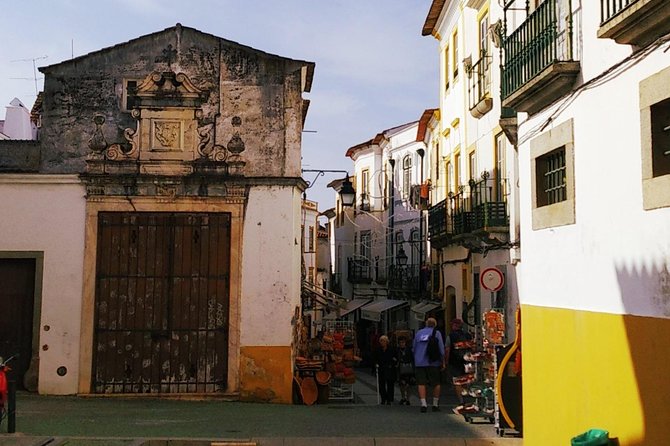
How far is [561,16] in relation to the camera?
8.91 meters

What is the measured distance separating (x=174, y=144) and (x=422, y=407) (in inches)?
258

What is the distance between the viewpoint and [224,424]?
12133 mm

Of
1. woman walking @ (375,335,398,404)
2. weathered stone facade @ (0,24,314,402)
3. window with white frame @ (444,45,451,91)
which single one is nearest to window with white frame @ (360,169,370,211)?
window with white frame @ (444,45,451,91)

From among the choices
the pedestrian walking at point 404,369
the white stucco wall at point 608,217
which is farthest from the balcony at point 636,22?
the pedestrian walking at point 404,369

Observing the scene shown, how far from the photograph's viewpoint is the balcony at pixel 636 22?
6266 millimetres

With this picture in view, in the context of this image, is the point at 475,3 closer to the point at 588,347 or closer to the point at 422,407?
the point at 422,407

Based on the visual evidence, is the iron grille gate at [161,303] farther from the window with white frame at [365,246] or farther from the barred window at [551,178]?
the window with white frame at [365,246]

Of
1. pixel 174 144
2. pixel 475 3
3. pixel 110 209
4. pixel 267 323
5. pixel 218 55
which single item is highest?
pixel 475 3

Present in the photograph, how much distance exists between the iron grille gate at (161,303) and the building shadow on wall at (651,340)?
29.7 feet

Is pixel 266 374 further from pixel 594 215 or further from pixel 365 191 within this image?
pixel 365 191

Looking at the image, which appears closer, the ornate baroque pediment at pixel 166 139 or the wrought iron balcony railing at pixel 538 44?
the wrought iron balcony railing at pixel 538 44

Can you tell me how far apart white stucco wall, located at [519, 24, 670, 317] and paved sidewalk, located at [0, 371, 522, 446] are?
3.12 metres

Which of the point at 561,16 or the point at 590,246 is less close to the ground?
the point at 561,16

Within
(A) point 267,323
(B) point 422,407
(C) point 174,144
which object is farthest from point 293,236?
(B) point 422,407
